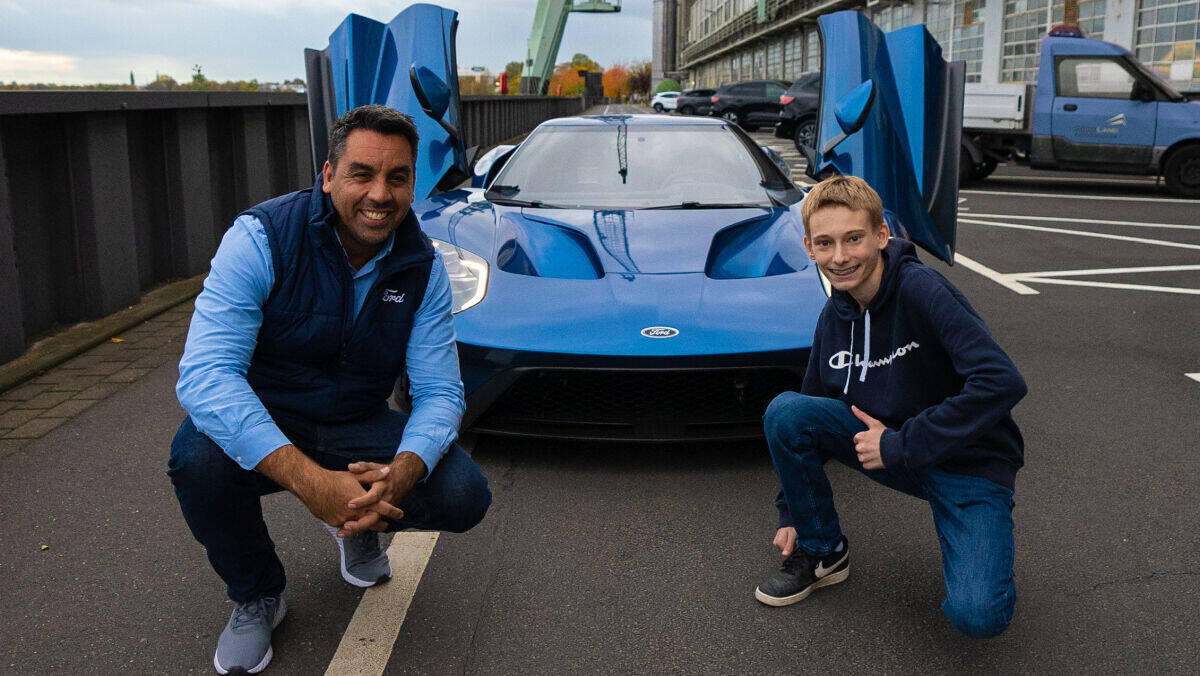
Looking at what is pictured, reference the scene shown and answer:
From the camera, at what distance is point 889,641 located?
238 cm

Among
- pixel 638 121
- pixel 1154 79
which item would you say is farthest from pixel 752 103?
pixel 638 121

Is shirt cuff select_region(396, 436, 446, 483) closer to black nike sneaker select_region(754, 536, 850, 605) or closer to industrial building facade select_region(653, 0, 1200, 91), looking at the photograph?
black nike sneaker select_region(754, 536, 850, 605)

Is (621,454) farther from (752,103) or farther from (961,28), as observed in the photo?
(752,103)

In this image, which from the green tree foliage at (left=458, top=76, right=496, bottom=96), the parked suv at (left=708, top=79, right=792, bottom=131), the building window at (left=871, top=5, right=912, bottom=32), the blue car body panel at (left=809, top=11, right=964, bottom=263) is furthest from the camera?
the building window at (left=871, top=5, right=912, bottom=32)

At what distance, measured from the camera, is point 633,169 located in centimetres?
489

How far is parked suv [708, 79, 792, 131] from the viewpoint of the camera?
99.4 feet

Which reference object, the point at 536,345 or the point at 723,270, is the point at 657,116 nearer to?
the point at 723,270

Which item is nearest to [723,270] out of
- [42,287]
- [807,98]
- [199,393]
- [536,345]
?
[536,345]

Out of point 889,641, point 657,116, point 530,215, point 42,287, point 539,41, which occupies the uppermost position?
point 539,41

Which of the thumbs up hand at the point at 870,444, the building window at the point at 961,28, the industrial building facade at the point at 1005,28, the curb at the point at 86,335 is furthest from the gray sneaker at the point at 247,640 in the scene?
the building window at the point at 961,28

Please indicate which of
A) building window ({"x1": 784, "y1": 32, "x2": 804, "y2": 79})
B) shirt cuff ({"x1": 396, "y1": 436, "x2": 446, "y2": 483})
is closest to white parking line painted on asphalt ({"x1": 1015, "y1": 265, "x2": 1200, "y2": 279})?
shirt cuff ({"x1": 396, "y1": 436, "x2": 446, "y2": 483})

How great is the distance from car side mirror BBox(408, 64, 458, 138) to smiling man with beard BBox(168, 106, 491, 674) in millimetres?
2890

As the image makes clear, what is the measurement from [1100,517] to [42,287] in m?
4.90

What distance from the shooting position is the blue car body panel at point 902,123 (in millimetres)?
5000
